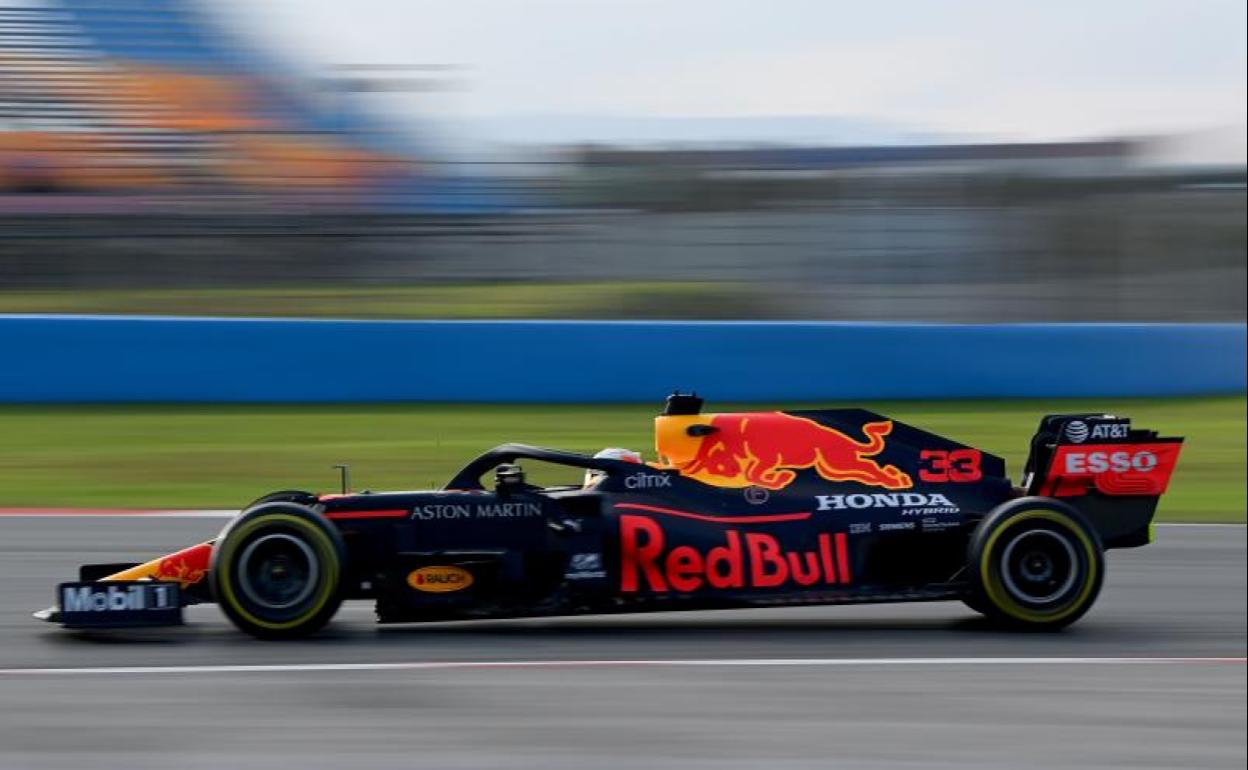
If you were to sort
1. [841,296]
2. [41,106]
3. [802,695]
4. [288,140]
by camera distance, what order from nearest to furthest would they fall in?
[802,695] < [41,106] < [841,296] < [288,140]

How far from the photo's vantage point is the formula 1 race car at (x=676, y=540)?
648 cm

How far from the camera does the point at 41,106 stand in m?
14.7

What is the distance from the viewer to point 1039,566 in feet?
22.3

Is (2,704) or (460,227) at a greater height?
(460,227)

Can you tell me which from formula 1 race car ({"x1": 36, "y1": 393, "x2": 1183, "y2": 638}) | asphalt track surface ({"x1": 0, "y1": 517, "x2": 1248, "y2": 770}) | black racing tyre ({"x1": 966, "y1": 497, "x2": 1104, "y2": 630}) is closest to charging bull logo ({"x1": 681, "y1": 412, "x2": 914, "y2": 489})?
formula 1 race car ({"x1": 36, "y1": 393, "x2": 1183, "y2": 638})

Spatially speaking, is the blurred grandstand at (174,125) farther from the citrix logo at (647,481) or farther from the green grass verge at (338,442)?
the citrix logo at (647,481)

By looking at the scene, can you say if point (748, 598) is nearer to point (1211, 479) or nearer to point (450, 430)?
point (450, 430)

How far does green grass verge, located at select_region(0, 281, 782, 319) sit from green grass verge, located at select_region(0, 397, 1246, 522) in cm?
90

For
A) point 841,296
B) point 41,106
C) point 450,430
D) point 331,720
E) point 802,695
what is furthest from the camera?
point 841,296

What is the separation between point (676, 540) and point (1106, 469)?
1816 mm

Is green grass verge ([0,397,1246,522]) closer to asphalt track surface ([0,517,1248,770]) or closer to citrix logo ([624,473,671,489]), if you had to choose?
citrix logo ([624,473,671,489])

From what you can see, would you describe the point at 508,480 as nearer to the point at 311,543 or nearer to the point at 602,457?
the point at 602,457

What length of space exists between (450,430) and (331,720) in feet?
22.8

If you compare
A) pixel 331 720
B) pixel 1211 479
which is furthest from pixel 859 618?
pixel 1211 479
